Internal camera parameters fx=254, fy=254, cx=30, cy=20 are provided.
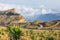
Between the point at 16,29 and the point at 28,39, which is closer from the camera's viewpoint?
the point at 16,29

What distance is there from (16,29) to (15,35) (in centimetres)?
135

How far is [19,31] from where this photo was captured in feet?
165

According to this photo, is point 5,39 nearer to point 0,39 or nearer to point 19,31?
point 0,39

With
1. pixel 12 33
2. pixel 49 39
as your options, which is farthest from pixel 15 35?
pixel 49 39

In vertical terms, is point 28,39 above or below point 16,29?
below

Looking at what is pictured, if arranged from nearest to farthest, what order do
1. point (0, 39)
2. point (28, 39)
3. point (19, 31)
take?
point (19, 31), point (0, 39), point (28, 39)

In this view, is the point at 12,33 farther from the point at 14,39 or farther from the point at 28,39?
the point at 28,39

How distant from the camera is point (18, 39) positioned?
5275cm

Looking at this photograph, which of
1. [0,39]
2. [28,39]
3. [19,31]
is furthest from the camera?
[28,39]

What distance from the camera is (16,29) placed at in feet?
168

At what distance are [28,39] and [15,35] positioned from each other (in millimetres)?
31947

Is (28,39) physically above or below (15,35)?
below

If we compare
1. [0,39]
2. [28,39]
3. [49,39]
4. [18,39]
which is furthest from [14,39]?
[28,39]

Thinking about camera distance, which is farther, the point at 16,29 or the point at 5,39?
the point at 5,39
